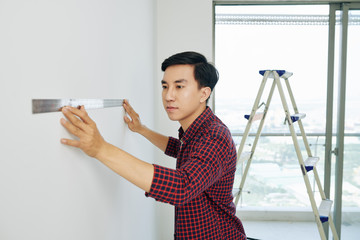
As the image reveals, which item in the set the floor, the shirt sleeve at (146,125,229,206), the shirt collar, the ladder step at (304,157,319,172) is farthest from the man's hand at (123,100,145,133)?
the floor

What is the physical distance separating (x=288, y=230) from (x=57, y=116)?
3.22m

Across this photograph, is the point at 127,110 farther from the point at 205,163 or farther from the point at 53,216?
the point at 53,216

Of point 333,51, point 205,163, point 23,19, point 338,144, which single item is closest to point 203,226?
point 205,163

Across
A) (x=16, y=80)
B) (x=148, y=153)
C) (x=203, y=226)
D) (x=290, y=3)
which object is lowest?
(x=203, y=226)

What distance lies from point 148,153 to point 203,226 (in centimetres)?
89

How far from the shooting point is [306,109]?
3387 mm

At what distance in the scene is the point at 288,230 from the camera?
3.38 meters

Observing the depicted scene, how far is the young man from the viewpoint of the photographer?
905 mm

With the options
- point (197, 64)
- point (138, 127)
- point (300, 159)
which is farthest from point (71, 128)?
point (300, 159)

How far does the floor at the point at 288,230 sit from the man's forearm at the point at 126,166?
2.69m

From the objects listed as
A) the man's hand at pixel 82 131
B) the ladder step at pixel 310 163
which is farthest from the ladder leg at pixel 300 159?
the man's hand at pixel 82 131

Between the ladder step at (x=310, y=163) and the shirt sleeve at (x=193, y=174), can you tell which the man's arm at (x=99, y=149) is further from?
the ladder step at (x=310, y=163)

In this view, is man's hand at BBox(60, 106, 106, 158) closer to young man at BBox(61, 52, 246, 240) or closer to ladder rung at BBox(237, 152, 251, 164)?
young man at BBox(61, 52, 246, 240)

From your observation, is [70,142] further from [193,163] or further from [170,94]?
[170,94]
